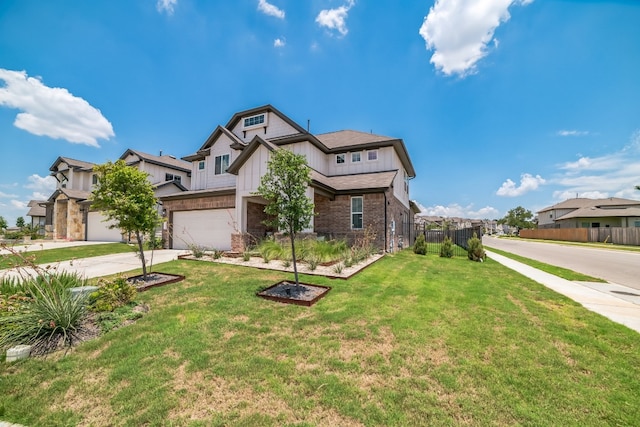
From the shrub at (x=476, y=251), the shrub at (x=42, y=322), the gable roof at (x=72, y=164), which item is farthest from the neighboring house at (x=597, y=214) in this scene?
the gable roof at (x=72, y=164)

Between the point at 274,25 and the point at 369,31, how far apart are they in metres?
4.36

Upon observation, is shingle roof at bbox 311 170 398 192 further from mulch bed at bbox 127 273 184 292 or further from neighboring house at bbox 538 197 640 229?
neighboring house at bbox 538 197 640 229

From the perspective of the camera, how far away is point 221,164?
17.3 m

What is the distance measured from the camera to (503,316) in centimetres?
486

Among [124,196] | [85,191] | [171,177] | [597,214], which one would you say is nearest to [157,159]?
[171,177]

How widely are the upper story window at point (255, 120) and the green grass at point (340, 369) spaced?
15294 millimetres

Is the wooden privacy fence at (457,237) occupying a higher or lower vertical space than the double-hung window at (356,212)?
lower

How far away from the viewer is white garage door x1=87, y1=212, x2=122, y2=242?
67.9ft

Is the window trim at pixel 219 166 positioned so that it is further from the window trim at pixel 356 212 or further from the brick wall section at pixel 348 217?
the window trim at pixel 356 212

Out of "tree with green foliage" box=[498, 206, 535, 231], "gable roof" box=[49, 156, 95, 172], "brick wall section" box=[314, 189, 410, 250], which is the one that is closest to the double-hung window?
"brick wall section" box=[314, 189, 410, 250]

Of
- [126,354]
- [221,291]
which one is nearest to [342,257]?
[221,291]

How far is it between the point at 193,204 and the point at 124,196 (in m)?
9.83

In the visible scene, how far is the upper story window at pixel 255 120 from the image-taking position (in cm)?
1781

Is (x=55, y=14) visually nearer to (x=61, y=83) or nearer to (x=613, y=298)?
(x=61, y=83)
